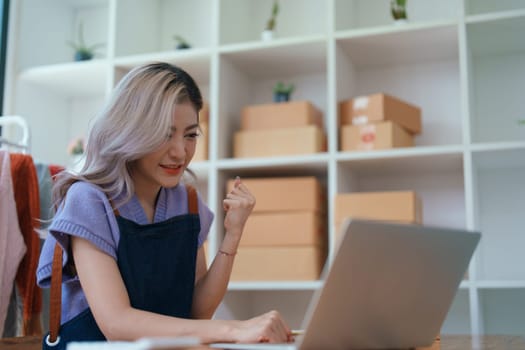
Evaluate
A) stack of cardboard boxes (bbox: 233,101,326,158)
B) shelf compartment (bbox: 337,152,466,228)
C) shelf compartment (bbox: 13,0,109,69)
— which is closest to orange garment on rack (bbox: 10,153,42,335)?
stack of cardboard boxes (bbox: 233,101,326,158)

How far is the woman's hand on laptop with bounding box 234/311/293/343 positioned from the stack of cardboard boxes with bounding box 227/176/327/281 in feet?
5.02

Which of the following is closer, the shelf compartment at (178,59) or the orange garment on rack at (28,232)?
the orange garment on rack at (28,232)

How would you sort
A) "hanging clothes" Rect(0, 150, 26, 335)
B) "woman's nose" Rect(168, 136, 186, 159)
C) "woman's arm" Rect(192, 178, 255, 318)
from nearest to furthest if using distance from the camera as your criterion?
"woman's nose" Rect(168, 136, 186, 159)
"woman's arm" Rect(192, 178, 255, 318)
"hanging clothes" Rect(0, 150, 26, 335)

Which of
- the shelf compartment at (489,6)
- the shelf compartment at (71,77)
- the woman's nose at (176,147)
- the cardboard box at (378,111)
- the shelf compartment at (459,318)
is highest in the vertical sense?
the shelf compartment at (489,6)

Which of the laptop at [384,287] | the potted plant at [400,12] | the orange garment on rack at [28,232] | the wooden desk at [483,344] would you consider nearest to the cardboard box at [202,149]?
the potted plant at [400,12]

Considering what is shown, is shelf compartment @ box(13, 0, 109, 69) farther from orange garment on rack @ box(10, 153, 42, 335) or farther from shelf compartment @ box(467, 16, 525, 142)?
shelf compartment @ box(467, 16, 525, 142)

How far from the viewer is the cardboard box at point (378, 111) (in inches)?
101

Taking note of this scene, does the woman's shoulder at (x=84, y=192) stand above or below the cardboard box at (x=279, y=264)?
above

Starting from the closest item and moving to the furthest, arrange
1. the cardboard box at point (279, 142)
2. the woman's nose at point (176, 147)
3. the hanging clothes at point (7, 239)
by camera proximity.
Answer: the woman's nose at point (176, 147) → the hanging clothes at point (7, 239) → the cardboard box at point (279, 142)

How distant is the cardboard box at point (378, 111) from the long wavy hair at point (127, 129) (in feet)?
4.18

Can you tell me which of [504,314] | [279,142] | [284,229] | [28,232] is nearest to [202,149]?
[279,142]

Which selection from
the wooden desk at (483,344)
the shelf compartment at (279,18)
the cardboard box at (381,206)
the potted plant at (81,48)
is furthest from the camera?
the potted plant at (81,48)

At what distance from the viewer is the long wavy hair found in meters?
1.34

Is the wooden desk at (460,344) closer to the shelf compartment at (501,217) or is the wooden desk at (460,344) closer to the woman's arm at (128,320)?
A: the woman's arm at (128,320)
